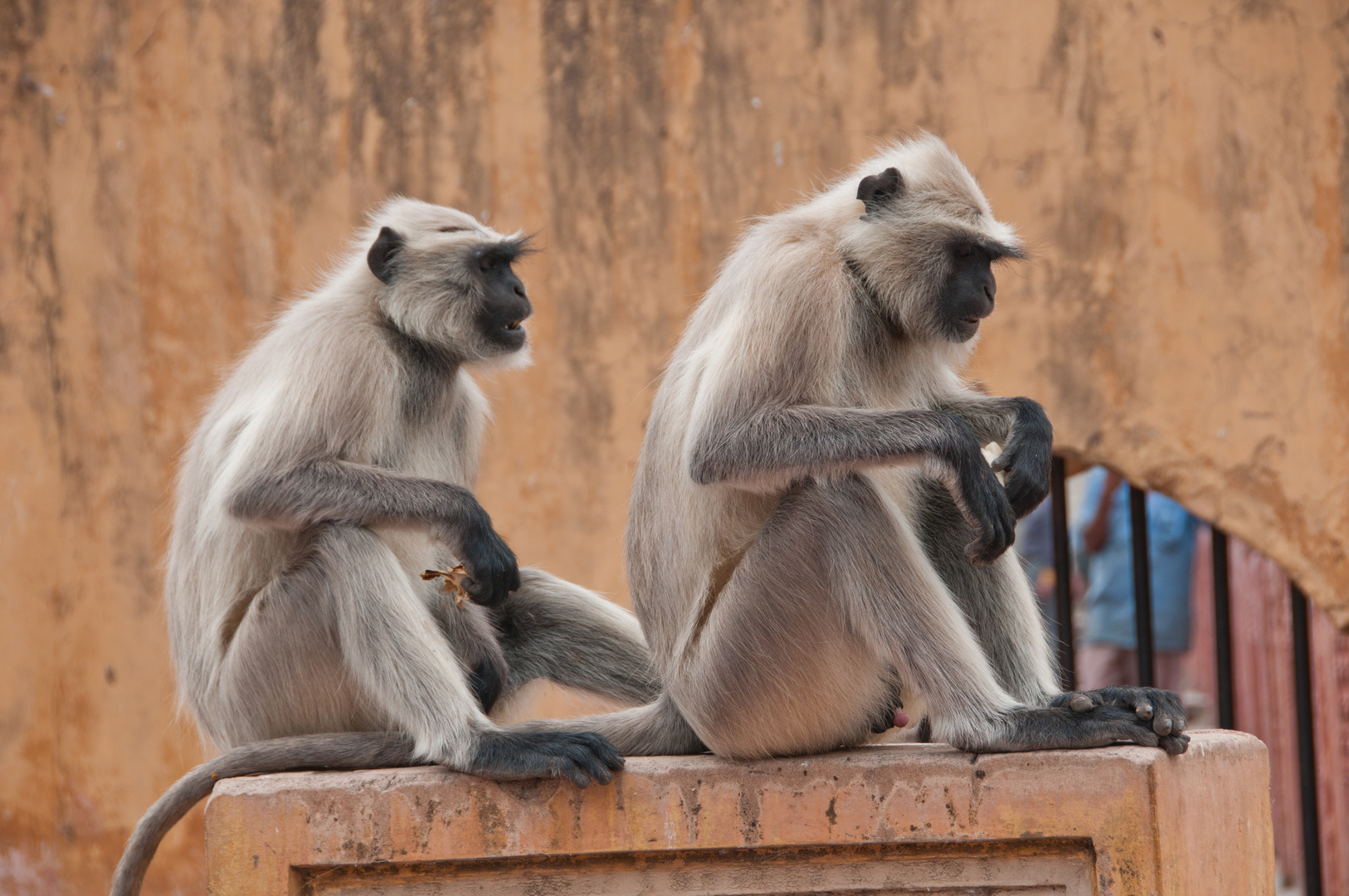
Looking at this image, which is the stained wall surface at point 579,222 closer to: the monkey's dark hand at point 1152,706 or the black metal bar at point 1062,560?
the black metal bar at point 1062,560

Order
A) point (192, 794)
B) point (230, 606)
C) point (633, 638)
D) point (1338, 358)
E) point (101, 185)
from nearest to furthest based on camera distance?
point (192, 794), point (230, 606), point (633, 638), point (1338, 358), point (101, 185)

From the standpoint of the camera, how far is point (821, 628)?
2.37 m

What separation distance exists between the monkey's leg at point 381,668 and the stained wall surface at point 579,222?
6.72 feet

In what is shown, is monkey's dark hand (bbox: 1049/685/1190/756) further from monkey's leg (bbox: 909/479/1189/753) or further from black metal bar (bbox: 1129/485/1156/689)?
black metal bar (bbox: 1129/485/1156/689)

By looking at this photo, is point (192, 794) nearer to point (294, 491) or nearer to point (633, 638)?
point (294, 491)

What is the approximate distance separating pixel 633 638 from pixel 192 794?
0.99 m

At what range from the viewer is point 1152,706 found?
2.32 meters

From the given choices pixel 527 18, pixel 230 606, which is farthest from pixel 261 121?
pixel 230 606

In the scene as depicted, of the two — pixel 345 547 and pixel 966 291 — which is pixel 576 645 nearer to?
pixel 345 547

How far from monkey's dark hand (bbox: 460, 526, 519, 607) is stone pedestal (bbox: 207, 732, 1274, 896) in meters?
0.37

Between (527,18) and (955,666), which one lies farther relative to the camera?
(527,18)

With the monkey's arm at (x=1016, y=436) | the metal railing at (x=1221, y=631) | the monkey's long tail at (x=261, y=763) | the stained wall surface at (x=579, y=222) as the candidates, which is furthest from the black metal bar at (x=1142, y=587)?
the monkey's long tail at (x=261, y=763)

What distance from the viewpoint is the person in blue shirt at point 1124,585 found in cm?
651

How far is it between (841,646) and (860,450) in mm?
332
